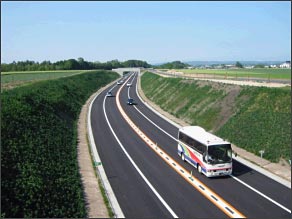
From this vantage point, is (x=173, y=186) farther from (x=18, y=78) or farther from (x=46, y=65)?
(x=46, y=65)

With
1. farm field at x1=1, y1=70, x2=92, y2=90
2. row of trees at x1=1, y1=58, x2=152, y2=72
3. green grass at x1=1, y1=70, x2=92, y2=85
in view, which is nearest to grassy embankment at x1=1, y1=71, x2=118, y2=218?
farm field at x1=1, y1=70, x2=92, y2=90

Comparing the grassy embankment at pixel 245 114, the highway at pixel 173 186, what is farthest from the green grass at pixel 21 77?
the highway at pixel 173 186

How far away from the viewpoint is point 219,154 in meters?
24.6

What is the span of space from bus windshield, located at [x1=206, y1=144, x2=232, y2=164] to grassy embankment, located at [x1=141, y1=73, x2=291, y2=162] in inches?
239

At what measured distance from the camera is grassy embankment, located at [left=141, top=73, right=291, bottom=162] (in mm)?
30019

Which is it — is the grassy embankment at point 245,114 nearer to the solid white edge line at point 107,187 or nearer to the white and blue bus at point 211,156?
the white and blue bus at point 211,156

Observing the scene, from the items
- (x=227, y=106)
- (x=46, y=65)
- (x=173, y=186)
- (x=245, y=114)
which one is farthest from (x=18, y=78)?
(x=46, y=65)

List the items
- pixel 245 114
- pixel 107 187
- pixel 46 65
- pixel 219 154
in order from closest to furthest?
1. pixel 107 187
2. pixel 219 154
3. pixel 245 114
4. pixel 46 65

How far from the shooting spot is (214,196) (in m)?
21.3

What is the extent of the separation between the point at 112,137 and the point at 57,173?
625 inches

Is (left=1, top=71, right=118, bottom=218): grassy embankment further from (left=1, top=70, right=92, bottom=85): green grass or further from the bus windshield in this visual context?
(left=1, top=70, right=92, bottom=85): green grass

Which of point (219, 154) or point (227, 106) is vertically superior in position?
point (227, 106)

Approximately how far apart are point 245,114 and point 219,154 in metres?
13.7

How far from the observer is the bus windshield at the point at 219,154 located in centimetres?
2435
